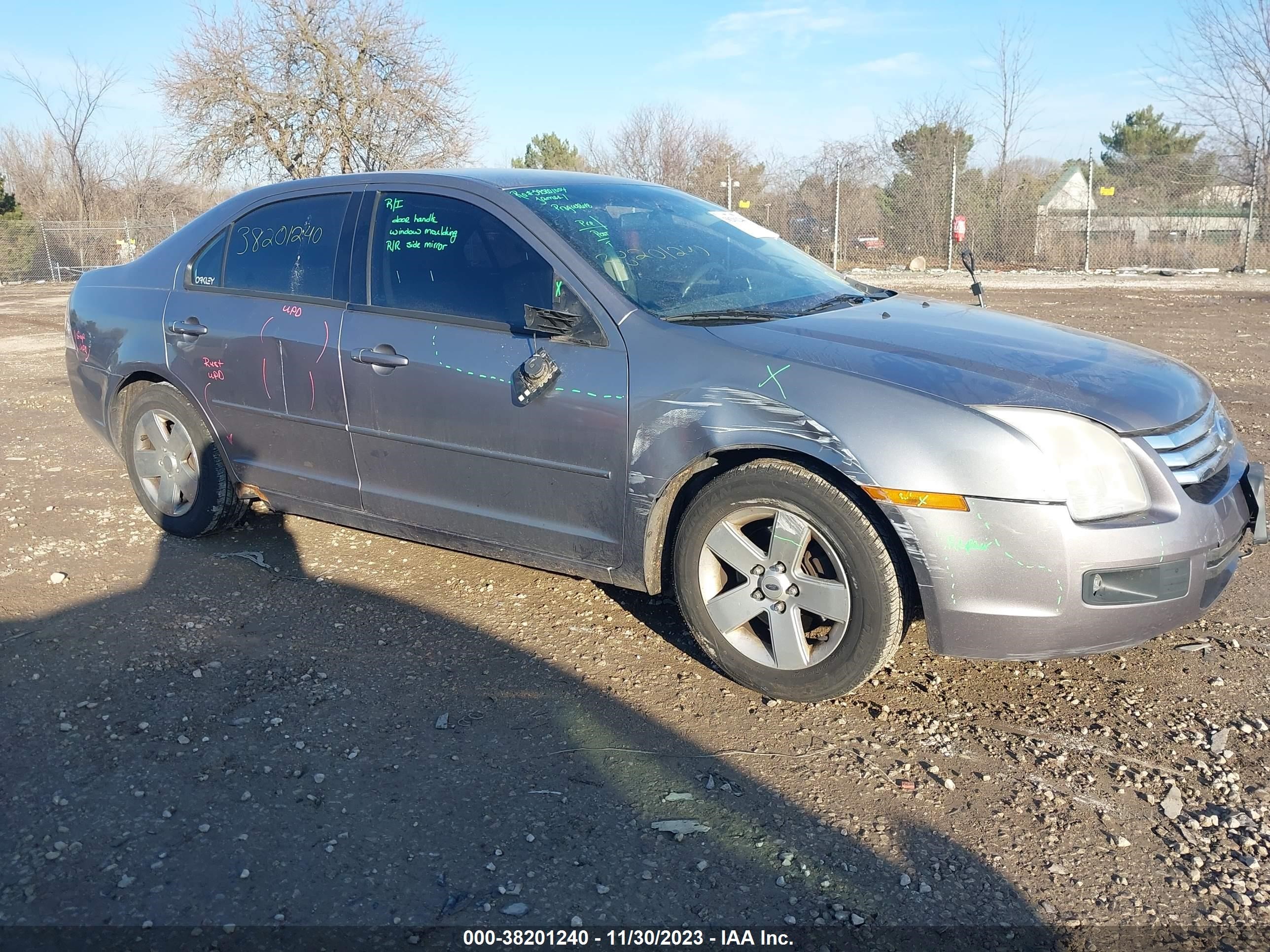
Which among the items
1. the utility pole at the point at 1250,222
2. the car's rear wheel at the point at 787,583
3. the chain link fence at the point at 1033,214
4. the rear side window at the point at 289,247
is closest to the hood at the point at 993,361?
the car's rear wheel at the point at 787,583

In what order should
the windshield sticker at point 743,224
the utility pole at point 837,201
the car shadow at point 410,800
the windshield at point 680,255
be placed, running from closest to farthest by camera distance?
1. the car shadow at point 410,800
2. the windshield at point 680,255
3. the windshield sticker at point 743,224
4. the utility pole at point 837,201

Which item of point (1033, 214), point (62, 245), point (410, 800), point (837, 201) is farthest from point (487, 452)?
point (62, 245)

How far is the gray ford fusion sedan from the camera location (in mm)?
2904

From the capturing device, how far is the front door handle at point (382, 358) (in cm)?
391

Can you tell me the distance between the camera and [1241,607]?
3912mm

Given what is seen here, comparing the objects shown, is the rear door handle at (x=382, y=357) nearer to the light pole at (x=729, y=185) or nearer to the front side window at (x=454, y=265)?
the front side window at (x=454, y=265)

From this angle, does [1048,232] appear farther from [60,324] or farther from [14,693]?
[14,693]

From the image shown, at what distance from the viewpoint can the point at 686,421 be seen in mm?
3287

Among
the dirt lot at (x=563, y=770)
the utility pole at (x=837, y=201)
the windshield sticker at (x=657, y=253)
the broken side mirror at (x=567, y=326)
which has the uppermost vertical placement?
the utility pole at (x=837, y=201)

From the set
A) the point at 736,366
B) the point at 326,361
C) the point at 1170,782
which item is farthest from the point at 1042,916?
the point at 326,361

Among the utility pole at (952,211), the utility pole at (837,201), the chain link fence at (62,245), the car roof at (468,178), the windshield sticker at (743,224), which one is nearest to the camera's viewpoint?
the car roof at (468,178)

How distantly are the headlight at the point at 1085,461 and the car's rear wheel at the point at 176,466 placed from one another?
3477 mm

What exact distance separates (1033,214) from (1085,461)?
20.1 meters

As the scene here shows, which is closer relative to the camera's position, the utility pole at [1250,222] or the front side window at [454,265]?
the front side window at [454,265]
